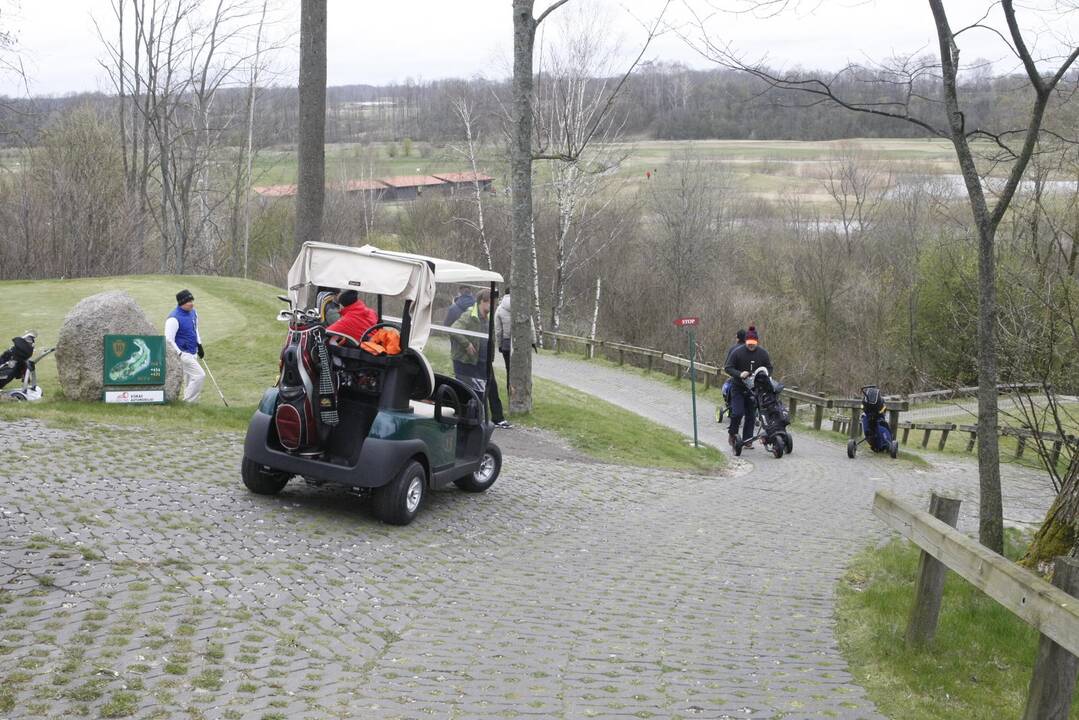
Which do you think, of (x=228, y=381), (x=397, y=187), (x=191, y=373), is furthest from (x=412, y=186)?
(x=191, y=373)

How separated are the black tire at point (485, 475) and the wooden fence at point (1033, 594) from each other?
19.3 ft

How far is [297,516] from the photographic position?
9.41m

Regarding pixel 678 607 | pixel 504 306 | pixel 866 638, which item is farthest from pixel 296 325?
pixel 504 306

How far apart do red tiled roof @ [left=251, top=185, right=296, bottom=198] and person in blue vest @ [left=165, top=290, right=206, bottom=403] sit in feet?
172

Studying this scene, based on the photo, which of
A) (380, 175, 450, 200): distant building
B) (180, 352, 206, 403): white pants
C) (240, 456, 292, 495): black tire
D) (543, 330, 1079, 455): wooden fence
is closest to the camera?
(240, 456, 292, 495): black tire

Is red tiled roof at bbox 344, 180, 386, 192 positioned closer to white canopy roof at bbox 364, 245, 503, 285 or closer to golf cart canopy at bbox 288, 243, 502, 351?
white canopy roof at bbox 364, 245, 503, 285

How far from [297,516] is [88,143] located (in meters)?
44.0

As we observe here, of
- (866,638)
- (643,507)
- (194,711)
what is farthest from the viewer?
(643,507)

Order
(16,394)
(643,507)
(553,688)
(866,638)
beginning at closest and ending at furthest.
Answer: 1. (553,688)
2. (866,638)
3. (643,507)
4. (16,394)

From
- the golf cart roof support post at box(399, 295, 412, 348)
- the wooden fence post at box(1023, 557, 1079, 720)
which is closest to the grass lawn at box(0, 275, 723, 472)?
the golf cart roof support post at box(399, 295, 412, 348)

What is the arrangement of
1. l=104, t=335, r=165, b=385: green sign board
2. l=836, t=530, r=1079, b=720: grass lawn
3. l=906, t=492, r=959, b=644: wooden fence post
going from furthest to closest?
l=104, t=335, r=165, b=385: green sign board
l=906, t=492, r=959, b=644: wooden fence post
l=836, t=530, r=1079, b=720: grass lawn

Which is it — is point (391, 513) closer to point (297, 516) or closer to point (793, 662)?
point (297, 516)

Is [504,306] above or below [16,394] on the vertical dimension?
above

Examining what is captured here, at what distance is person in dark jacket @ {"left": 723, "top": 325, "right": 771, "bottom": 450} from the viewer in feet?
62.8
